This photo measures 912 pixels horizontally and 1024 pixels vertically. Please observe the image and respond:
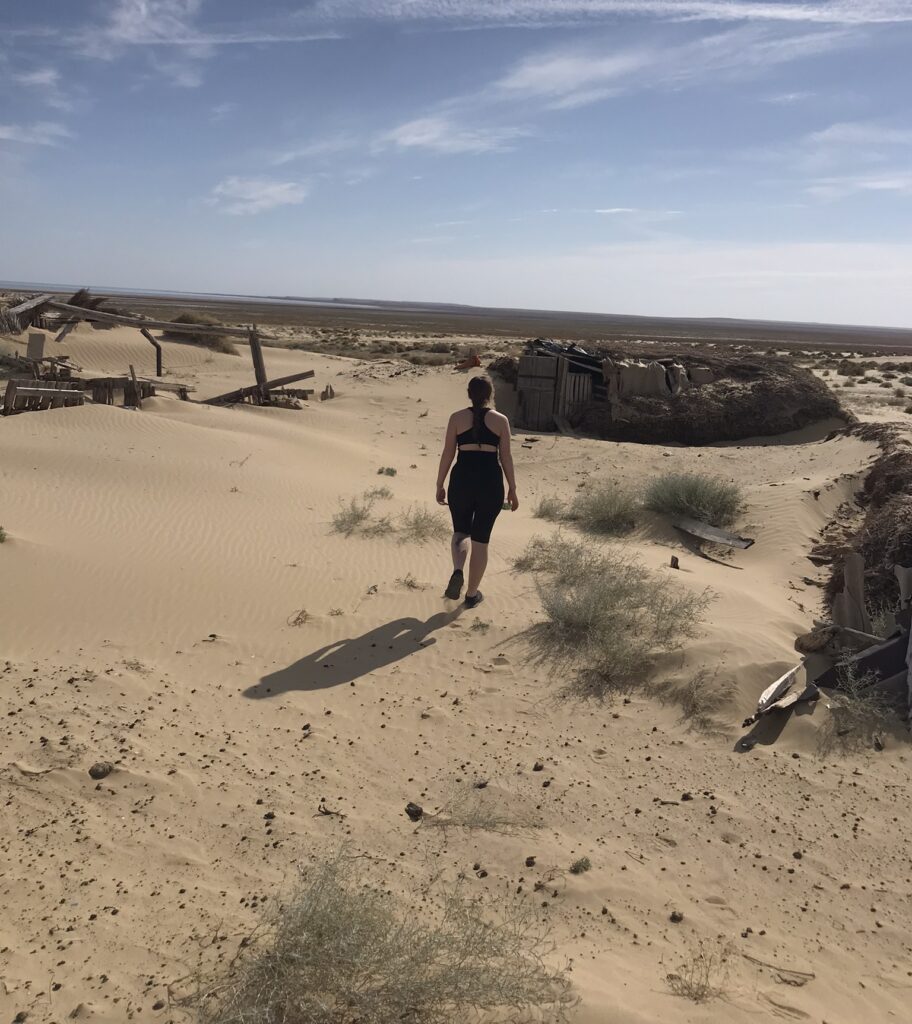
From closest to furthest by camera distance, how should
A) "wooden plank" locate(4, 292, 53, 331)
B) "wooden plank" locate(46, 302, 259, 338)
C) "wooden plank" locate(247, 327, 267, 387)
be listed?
"wooden plank" locate(247, 327, 267, 387) < "wooden plank" locate(46, 302, 259, 338) < "wooden plank" locate(4, 292, 53, 331)

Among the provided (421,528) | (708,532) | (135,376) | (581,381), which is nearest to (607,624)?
(421,528)

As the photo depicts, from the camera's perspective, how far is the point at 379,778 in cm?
413

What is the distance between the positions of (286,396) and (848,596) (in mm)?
13352

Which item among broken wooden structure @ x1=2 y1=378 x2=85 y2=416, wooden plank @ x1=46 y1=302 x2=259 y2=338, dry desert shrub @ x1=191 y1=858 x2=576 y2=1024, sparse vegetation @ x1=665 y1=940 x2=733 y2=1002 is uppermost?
wooden plank @ x1=46 y1=302 x2=259 y2=338

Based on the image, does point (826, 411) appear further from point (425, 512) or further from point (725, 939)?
point (725, 939)

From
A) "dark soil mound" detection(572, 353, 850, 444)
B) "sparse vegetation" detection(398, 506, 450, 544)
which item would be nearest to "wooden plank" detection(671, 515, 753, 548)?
"sparse vegetation" detection(398, 506, 450, 544)

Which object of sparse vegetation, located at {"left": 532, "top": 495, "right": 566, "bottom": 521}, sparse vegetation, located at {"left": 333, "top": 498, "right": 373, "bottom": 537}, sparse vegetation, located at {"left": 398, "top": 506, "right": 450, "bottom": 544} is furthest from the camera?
sparse vegetation, located at {"left": 532, "top": 495, "right": 566, "bottom": 521}

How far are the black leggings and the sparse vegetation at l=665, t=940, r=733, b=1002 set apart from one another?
3.39 m

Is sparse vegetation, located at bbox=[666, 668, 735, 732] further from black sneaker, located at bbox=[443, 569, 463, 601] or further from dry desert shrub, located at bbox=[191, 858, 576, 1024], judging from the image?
dry desert shrub, located at bbox=[191, 858, 576, 1024]

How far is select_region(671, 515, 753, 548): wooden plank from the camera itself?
905 cm

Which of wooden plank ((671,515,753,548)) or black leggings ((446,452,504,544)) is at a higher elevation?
black leggings ((446,452,504,544))

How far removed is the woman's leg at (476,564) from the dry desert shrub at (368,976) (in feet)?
11.9

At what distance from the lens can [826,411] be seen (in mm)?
16203

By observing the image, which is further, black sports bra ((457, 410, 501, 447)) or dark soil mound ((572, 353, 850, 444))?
dark soil mound ((572, 353, 850, 444))
